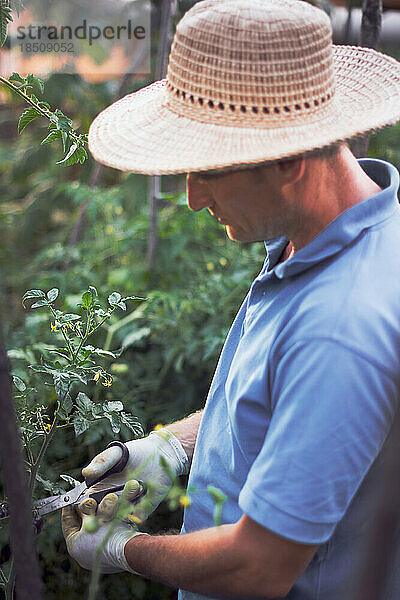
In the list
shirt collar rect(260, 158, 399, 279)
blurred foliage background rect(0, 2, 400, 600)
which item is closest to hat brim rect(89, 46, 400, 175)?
shirt collar rect(260, 158, 399, 279)

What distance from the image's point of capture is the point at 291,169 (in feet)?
3.58

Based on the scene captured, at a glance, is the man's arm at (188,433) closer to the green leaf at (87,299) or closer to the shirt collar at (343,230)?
the green leaf at (87,299)

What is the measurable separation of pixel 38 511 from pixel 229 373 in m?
0.52

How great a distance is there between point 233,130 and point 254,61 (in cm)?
12

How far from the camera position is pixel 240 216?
115 centimetres

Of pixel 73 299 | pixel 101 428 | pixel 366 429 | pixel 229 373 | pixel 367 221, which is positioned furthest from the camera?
pixel 73 299

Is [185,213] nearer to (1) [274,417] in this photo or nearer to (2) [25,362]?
(2) [25,362]

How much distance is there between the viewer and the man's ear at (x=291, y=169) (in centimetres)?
108

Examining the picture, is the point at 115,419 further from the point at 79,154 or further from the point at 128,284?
the point at 128,284

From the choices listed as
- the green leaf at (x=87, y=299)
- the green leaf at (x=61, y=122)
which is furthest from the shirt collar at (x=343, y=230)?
the green leaf at (x=61, y=122)

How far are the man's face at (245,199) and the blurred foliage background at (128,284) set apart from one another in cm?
81

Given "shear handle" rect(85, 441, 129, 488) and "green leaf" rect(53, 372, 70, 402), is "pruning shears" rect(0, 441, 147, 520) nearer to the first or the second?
"shear handle" rect(85, 441, 129, 488)

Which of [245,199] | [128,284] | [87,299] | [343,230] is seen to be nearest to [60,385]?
[87,299]

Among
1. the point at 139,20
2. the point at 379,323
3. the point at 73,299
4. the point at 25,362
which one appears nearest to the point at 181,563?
the point at 379,323
